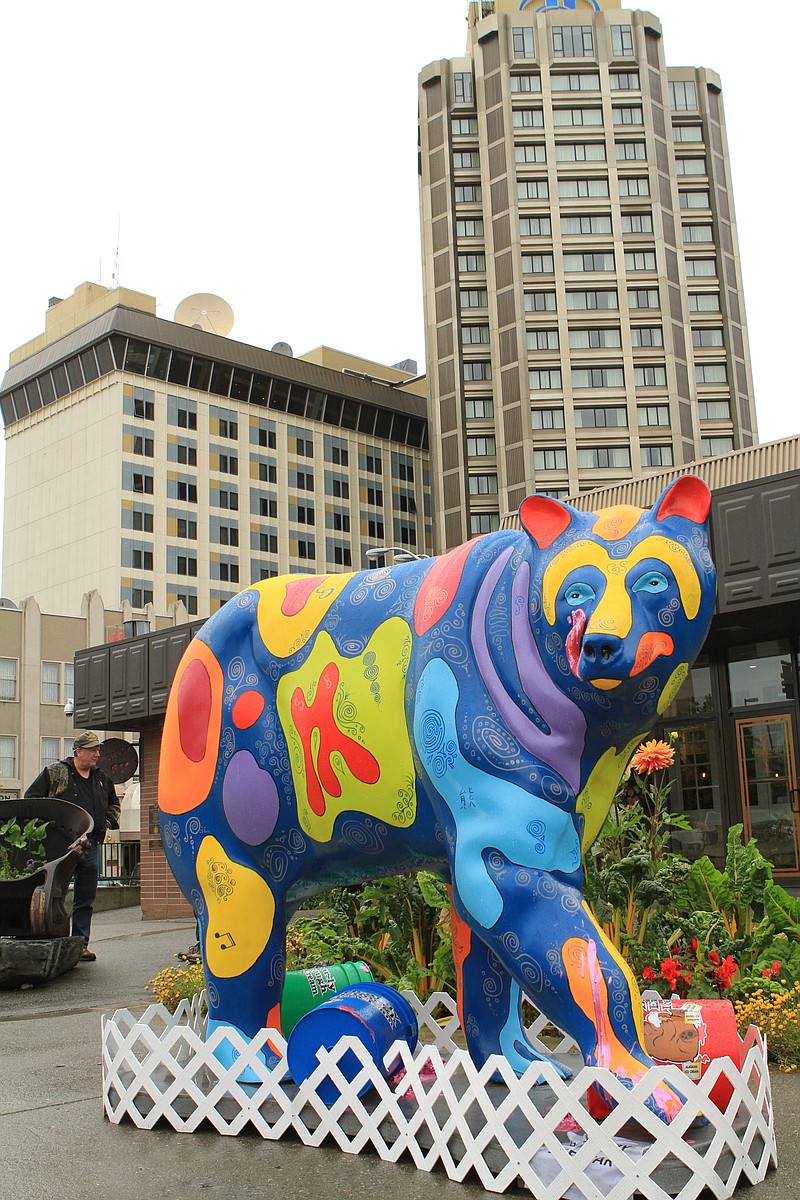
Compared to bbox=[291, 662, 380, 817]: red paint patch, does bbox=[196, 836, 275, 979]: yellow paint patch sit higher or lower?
lower

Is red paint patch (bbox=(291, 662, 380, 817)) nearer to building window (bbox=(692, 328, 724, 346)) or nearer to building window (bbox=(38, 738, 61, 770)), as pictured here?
building window (bbox=(38, 738, 61, 770))

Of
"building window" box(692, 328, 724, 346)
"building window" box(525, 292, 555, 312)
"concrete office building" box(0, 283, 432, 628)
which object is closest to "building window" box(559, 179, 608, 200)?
"building window" box(525, 292, 555, 312)

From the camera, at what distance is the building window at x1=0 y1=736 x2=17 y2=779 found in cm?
5053

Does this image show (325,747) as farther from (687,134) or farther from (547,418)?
(687,134)

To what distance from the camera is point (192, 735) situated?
5160 mm

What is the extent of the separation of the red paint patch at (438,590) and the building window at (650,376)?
60.4 metres

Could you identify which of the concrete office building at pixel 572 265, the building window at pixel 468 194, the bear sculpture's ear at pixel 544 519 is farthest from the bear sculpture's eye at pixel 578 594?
the building window at pixel 468 194

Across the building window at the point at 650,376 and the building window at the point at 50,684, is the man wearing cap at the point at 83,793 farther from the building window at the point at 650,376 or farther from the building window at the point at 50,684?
the building window at the point at 650,376

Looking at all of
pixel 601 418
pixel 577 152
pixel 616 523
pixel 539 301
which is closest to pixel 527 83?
pixel 577 152

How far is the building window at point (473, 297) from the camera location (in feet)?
213

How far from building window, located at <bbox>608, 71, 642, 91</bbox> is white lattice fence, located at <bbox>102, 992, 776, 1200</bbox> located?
69432 millimetres

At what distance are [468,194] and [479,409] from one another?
1279 cm

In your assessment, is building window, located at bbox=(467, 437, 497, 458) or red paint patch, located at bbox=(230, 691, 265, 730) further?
building window, located at bbox=(467, 437, 497, 458)

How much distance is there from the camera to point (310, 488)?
74375 millimetres
